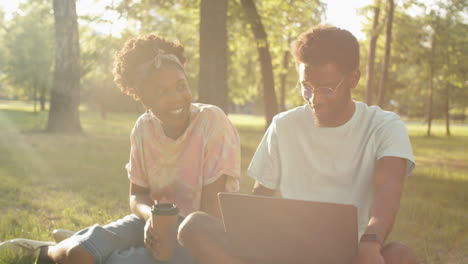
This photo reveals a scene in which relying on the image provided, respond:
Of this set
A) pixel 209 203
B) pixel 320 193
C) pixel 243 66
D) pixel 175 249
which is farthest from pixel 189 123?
pixel 243 66

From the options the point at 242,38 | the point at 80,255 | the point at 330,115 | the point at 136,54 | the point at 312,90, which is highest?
the point at 242,38

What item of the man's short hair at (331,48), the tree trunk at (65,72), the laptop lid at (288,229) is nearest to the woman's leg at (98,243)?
the laptop lid at (288,229)

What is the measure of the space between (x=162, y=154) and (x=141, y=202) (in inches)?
15.3

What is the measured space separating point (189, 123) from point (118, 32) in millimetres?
13552

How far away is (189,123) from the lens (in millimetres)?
3770

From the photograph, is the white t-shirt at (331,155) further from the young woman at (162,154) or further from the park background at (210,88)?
the park background at (210,88)

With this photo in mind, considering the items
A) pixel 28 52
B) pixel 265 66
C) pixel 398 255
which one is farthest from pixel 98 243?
pixel 28 52

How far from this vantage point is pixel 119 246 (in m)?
3.57

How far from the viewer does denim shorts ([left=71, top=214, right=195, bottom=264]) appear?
11.0ft

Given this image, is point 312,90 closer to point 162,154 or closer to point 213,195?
point 213,195

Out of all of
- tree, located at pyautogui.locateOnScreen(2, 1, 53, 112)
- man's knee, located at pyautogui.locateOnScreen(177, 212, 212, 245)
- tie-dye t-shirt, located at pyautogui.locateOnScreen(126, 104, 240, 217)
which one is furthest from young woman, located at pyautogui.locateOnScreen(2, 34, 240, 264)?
tree, located at pyautogui.locateOnScreen(2, 1, 53, 112)

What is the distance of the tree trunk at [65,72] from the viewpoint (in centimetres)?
1498

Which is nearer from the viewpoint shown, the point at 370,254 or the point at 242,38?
the point at 370,254

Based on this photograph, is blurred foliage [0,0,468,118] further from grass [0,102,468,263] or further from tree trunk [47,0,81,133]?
grass [0,102,468,263]
